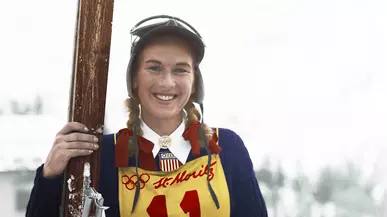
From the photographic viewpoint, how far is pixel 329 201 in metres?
1.41

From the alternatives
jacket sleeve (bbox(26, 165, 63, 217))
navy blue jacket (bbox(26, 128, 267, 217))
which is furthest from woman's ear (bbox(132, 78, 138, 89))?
jacket sleeve (bbox(26, 165, 63, 217))

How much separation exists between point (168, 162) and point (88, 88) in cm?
30

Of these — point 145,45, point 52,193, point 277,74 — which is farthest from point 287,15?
point 52,193

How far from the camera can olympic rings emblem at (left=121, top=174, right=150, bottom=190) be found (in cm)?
106

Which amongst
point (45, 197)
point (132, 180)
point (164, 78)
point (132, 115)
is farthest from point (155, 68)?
point (45, 197)

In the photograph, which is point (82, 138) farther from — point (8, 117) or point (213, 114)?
point (213, 114)

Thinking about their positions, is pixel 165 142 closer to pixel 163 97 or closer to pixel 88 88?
pixel 163 97

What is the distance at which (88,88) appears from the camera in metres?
0.92

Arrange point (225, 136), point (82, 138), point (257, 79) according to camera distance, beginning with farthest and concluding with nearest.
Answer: point (257, 79) < point (225, 136) < point (82, 138)

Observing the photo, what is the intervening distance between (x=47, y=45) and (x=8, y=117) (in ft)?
0.73

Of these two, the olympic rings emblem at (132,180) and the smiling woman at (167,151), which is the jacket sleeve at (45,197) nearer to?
the smiling woman at (167,151)

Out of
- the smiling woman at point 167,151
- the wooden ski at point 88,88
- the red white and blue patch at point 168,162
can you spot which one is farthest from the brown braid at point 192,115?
the wooden ski at point 88,88

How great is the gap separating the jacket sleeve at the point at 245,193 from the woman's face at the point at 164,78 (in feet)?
0.77

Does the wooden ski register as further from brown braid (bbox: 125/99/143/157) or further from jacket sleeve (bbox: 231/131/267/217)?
jacket sleeve (bbox: 231/131/267/217)
